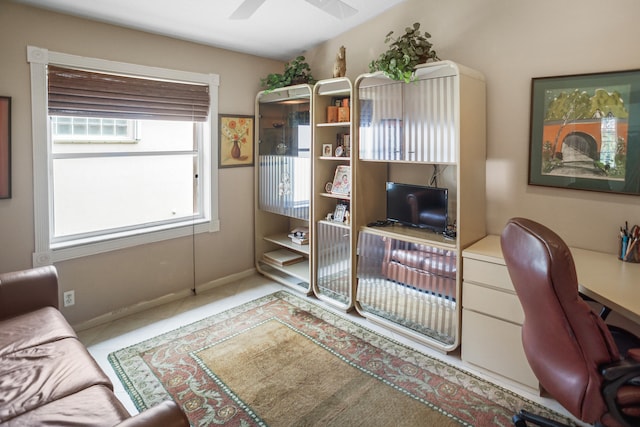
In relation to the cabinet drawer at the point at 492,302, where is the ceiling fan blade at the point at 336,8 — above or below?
above

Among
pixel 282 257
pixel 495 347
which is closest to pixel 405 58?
pixel 495 347

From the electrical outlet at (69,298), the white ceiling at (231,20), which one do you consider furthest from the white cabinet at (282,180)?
the electrical outlet at (69,298)

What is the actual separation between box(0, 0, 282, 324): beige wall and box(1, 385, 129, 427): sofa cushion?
1.64 meters

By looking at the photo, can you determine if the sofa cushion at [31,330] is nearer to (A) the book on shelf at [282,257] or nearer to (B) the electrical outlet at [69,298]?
(B) the electrical outlet at [69,298]

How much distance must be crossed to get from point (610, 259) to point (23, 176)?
3.78 metres

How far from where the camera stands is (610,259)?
2.26 m

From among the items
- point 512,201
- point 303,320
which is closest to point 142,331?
point 303,320

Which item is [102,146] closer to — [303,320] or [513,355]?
[303,320]

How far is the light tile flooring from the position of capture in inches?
95.9

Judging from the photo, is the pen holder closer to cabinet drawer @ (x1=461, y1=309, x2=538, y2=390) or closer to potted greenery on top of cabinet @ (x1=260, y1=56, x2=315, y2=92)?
cabinet drawer @ (x1=461, y1=309, x2=538, y2=390)

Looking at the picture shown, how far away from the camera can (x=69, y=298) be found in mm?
2967

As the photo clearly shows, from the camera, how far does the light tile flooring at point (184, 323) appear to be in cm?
244

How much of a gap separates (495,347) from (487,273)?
451 millimetres

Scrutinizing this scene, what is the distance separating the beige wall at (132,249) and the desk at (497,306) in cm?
240
